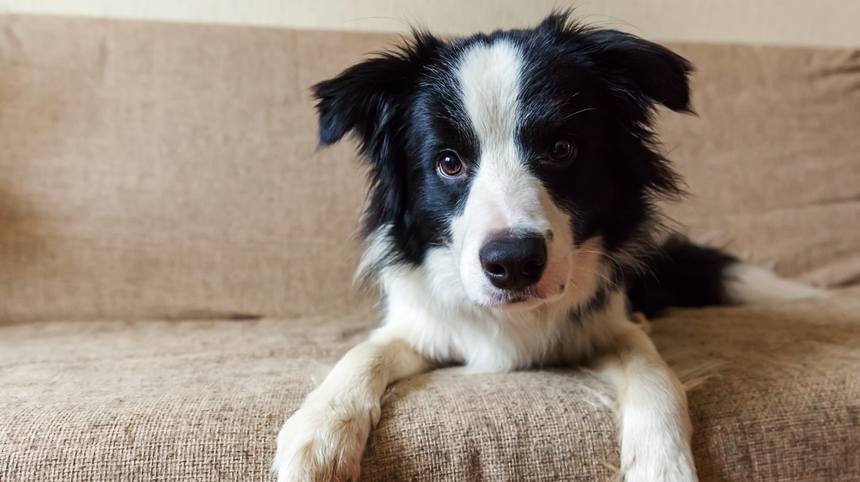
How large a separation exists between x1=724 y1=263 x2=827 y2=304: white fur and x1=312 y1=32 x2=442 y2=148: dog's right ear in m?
1.52

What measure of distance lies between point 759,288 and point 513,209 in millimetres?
1505

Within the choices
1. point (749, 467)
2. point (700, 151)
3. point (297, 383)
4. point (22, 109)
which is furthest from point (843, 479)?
point (22, 109)

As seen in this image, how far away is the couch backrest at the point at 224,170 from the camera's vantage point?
2076mm

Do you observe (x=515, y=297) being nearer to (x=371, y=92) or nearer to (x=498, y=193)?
(x=498, y=193)

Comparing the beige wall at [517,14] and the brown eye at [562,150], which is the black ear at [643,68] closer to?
the brown eye at [562,150]

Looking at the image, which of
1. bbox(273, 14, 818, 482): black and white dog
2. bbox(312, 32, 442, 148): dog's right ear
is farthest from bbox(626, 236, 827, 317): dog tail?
bbox(312, 32, 442, 148): dog's right ear

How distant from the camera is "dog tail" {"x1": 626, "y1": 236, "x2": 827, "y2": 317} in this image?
2.10 m

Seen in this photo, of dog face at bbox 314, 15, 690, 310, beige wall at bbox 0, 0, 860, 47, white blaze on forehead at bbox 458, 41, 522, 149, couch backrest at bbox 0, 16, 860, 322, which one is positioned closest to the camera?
dog face at bbox 314, 15, 690, 310

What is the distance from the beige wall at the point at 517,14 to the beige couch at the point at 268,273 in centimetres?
30

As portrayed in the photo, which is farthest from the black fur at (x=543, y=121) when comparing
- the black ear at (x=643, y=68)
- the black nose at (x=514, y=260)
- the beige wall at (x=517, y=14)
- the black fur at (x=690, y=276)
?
the beige wall at (x=517, y=14)

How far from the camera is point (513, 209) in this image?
115 cm

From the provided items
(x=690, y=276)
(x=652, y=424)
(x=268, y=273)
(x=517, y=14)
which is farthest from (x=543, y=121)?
(x=517, y=14)

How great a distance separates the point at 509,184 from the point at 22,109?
2027 mm

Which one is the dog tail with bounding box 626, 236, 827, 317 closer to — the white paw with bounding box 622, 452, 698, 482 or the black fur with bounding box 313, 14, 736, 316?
the black fur with bounding box 313, 14, 736, 316
